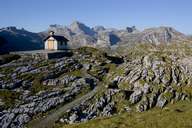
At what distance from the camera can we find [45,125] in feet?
310

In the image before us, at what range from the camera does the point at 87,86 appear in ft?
414

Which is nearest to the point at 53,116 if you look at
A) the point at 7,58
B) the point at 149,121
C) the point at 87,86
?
the point at 87,86

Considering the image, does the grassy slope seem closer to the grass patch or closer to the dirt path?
the dirt path

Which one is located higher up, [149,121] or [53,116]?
[149,121]

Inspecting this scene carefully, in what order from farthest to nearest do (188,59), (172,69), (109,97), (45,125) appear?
(188,59) < (172,69) < (109,97) < (45,125)

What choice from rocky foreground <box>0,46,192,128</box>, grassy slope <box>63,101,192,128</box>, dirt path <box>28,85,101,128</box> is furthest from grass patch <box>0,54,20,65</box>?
grassy slope <box>63,101,192,128</box>

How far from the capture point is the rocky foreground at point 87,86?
107m

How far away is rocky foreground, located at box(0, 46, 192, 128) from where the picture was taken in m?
107

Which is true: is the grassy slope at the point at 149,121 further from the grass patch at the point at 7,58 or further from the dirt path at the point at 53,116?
the grass patch at the point at 7,58

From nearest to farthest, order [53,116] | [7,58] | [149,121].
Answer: [149,121], [53,116], [7,58]

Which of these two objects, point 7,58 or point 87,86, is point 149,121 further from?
point 7,58

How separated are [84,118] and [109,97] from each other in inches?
655

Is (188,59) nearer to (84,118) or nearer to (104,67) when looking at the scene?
(104,67)

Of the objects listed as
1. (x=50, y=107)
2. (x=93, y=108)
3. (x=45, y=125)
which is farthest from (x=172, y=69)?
(x=45, y=125)
